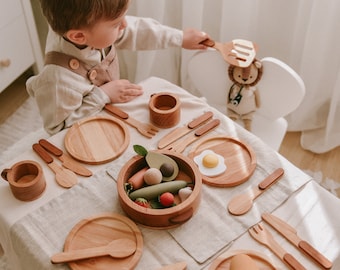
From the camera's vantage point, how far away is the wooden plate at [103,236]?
88cm

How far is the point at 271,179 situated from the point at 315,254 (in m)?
0.19

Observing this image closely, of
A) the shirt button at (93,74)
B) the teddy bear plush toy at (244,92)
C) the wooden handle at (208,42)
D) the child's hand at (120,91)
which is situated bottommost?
the teddy bear plush toy at (244,92)

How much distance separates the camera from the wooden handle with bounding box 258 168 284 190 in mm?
1008

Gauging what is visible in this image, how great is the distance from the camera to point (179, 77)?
208 centimetres

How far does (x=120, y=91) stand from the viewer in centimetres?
122

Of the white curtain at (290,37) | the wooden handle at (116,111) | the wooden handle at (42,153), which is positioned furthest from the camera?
the white curtain at (290,37)

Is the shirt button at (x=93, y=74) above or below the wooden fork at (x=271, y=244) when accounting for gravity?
above

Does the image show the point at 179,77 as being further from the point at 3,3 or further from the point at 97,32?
the point at 97,32

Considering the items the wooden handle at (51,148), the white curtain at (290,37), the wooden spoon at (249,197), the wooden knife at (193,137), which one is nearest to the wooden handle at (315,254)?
the wooden spoon at (249,197)

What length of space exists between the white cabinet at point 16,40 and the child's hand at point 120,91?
845 mm

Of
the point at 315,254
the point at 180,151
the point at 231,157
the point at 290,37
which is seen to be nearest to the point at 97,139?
the point at 180,151

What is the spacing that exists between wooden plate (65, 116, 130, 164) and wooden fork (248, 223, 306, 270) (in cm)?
35

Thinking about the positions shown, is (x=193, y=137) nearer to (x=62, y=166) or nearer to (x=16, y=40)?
(x=62, y=166)

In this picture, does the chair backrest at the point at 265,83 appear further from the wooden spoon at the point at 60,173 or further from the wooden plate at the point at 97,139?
the wooden spoon at the point at 60,173
